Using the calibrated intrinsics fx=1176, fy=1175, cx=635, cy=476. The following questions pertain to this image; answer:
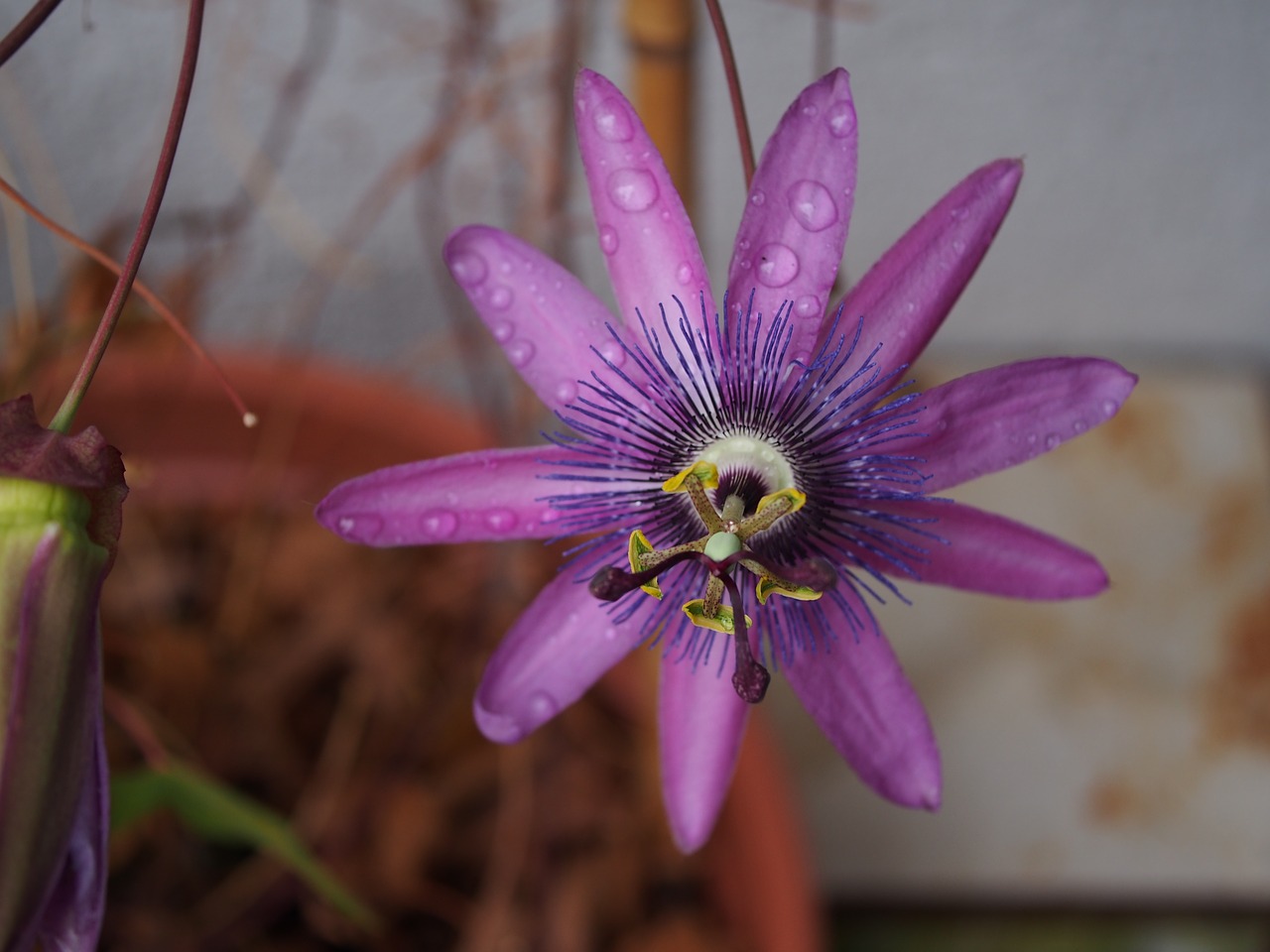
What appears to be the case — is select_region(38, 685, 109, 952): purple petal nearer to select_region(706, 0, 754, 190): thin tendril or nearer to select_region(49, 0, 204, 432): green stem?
select_region(49, 0, 204, 432): green stem

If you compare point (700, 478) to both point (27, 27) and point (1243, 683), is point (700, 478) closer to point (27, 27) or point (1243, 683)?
point (27, 27)

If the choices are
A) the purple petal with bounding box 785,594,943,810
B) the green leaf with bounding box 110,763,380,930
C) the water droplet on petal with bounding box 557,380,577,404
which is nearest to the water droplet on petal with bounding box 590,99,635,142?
the water droplet on petal with bounding box 557,380,577,404

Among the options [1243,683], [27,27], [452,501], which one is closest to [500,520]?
[452,501]

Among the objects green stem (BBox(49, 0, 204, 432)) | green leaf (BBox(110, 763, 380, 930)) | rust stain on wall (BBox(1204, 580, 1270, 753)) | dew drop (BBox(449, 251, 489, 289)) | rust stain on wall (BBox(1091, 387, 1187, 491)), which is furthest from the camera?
rust stain on wall (BBox(1091, 387, 1187, 491))

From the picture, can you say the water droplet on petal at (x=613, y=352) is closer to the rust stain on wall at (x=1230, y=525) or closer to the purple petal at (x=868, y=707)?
the purple petal at (x=868, y=707)

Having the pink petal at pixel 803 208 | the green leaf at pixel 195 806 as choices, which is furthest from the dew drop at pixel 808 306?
the green leaf at pixel 195 806
